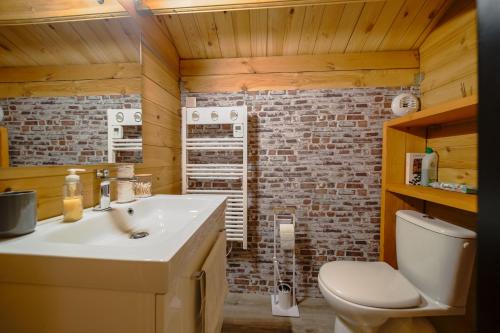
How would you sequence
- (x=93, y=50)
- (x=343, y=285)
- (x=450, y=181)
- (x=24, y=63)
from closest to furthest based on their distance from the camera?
(x=24, y=63) → (x=93, y=50) → (x=343, y=285) → (x=450, y=181)

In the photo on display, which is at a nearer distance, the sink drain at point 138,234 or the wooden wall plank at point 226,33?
the sink drain at point 138,234

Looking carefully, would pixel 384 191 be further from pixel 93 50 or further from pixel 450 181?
pixel 93 50

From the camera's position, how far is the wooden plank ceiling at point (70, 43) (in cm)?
79

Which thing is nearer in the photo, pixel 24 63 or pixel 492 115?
pixel 492 115

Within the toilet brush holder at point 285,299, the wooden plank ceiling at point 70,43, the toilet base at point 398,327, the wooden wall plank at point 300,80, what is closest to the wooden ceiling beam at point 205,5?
the wooden plank ceiling at point 70,43

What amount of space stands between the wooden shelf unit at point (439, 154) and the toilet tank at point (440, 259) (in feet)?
0.54

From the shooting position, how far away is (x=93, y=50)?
1.07m

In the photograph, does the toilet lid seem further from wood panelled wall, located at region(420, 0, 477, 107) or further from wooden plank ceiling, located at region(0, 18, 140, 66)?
wooden plank ceiling, located at region(0, 18, 140, 66)

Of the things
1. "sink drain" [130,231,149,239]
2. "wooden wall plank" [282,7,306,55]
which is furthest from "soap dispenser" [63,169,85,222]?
"wooden wall plank" [282,7,306,55]

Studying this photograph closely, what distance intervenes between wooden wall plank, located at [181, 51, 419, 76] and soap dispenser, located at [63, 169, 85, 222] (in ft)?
4.91

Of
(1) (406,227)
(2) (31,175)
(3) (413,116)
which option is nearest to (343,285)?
(1) (406,227)

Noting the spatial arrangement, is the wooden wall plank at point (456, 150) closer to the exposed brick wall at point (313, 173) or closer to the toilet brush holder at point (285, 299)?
the exposed brick wall at point (313, 173)

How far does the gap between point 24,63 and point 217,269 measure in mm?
1204

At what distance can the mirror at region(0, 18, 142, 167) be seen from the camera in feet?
2.56
